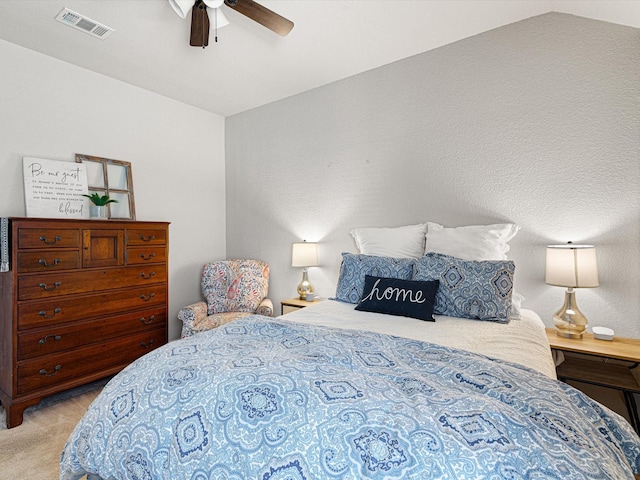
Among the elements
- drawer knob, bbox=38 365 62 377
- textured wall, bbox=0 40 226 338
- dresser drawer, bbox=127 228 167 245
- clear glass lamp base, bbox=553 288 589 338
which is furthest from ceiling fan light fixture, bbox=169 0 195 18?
clear glass lamp base, bbox=553 288 589 338

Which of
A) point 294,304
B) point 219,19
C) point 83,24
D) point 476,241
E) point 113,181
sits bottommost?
point 294,304

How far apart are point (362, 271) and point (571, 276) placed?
4.09ft

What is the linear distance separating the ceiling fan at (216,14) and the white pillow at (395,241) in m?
1.56

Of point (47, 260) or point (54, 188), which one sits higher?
point (54, 188)

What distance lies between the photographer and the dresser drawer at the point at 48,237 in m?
2.11

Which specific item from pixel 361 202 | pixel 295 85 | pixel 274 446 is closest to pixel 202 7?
pixel 295 85

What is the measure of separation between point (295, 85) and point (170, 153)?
4.86 feet

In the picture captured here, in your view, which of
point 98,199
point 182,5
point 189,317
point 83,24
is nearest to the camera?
point 182,5

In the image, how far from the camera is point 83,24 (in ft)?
7.24

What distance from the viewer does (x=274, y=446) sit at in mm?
854

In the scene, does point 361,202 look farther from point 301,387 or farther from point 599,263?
point 301,387

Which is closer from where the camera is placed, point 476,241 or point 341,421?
point 341,421

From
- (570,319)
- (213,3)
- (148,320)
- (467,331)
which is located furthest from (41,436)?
(570,319)

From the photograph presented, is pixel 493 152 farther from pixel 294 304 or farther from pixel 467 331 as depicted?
pixel 294 304
